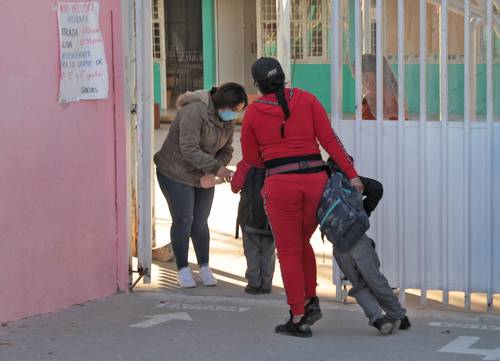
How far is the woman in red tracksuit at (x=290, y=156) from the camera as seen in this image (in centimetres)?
595

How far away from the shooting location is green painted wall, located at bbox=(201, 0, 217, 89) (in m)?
23.4

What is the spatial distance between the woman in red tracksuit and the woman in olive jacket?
1.33 m

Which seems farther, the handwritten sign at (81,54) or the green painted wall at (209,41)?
the green painted wall at (209,41)

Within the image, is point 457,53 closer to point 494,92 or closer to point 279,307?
point 494,92

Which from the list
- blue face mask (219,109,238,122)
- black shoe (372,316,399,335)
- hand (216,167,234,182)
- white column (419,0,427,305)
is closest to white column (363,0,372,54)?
white column (419,0,427,305)

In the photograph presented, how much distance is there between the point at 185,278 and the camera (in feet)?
25.4

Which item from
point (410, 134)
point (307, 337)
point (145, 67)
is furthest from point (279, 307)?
point (145, 67)

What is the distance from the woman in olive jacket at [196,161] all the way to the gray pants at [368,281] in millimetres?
1545

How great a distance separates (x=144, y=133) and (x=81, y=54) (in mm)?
801

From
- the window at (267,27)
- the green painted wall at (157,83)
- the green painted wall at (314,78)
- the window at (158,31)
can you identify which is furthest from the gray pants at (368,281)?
the window at (158,31)

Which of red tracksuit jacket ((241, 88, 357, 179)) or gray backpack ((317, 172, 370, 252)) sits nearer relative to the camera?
gray backpack ((317, 172, 370, 252))

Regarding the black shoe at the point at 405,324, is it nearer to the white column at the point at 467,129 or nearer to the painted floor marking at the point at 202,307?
the white column at the point at 467,129

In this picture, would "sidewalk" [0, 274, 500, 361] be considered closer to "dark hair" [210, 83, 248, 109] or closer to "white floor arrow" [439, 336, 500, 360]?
"white floor arrow" [439, 336, 500, 360]

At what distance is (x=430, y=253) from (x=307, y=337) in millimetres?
1187
